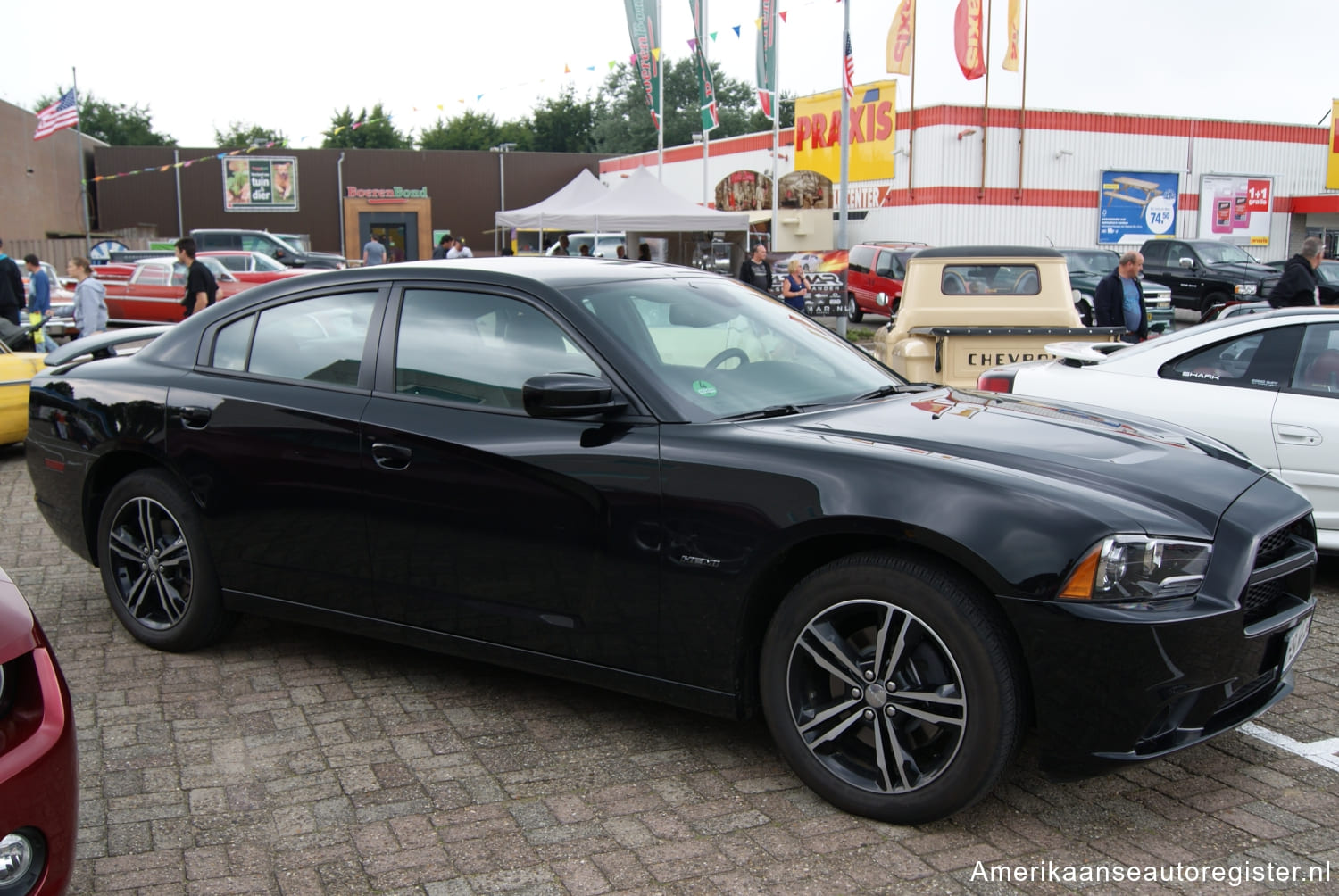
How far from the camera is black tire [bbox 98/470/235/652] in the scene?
4.69m

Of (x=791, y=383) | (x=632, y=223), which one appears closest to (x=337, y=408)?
(x=791, y=383)

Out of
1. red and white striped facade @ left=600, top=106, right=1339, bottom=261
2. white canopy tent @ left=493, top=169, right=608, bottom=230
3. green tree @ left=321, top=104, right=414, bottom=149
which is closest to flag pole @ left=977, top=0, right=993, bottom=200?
red and white striped facade @ left=600, top=106, right=1339, bottom=261

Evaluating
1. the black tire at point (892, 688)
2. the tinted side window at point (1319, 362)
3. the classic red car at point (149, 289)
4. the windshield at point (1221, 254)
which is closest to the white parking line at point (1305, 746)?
the black tire at point (892, 688)

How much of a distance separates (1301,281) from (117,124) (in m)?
98.3

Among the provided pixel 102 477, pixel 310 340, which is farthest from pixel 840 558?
pixel 102 477

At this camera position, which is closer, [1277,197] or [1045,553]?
[1045,553]

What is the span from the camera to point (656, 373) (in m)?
3.80

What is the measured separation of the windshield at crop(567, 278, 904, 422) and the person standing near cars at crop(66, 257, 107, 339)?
12240mm

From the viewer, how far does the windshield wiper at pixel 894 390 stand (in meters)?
4.18

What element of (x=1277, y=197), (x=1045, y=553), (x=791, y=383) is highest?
(x=1277, y=197)

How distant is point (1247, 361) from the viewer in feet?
19.6

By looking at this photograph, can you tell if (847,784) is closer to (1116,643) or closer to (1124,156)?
(1116,643)

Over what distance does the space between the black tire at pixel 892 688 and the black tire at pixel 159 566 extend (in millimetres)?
2506

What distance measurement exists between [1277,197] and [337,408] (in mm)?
40203
